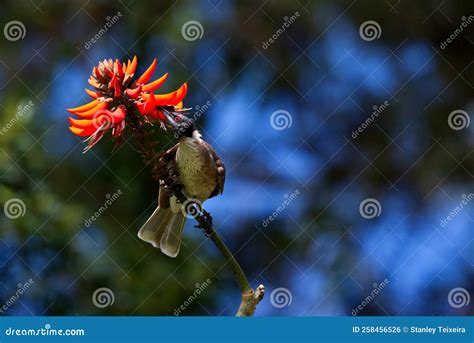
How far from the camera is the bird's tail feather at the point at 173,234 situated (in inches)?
137

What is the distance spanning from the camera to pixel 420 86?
20.5 ft

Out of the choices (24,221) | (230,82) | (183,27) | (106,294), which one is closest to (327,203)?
(230,82)

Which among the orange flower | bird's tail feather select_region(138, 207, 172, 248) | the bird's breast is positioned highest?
the orange flower

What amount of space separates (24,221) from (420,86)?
3.45 m

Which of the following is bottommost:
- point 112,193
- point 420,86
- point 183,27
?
point 112,193

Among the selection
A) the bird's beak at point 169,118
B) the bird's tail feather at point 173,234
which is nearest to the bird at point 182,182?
the bird's tail feather at point 173,234

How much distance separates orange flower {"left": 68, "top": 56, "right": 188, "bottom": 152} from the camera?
2279 millimetres

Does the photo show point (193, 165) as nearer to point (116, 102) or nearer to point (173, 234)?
point (173, 234)

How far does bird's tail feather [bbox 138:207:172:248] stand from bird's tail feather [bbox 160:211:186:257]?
22mm

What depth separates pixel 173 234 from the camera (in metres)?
3.52

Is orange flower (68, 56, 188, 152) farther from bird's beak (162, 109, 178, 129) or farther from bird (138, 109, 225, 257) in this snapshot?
bird (138, 109, 225, 257)

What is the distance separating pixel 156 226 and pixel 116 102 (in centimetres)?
131

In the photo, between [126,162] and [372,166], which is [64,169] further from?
[372,166]

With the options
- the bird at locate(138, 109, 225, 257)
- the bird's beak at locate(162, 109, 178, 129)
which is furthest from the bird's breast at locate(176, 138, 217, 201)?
the bird's beak at locate(162, 109, 178, 129)
